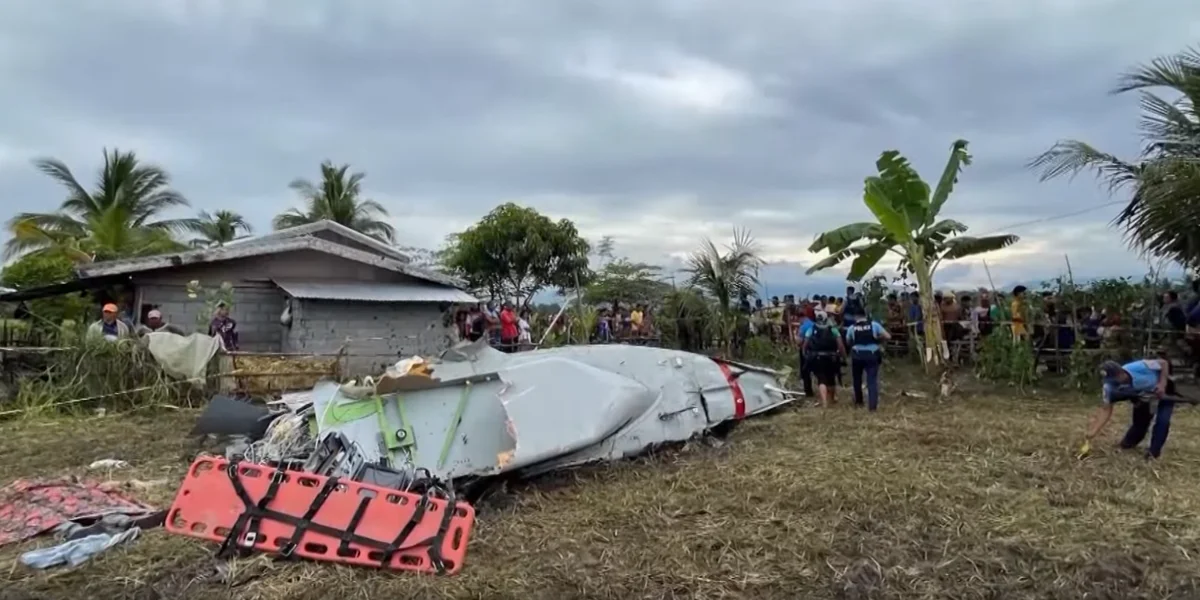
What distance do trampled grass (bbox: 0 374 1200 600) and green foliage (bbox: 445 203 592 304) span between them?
16.4 metres

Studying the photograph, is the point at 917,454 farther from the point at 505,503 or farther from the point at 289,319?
the point at 289,319

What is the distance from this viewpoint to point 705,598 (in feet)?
14.0

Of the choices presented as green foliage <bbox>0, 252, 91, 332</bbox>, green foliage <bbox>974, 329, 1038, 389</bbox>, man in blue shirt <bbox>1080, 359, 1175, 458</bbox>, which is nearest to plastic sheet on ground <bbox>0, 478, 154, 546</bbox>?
man in blue shirt <bbox>1080, 359, 1175, 458</bbox>

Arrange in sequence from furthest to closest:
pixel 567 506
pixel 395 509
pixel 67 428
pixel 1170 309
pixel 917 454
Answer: pixel 1170 309 < pixel 67 428 < pixel 917 454 < pixel 567 506 < pixel 395 509

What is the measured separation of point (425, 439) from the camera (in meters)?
6.44

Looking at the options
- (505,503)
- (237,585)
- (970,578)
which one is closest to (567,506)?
(505,503)

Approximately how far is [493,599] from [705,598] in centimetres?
108

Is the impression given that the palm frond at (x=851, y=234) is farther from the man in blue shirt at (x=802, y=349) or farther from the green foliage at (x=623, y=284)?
the green foliage at (x=623, y=284)

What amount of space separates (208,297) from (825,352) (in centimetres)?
1039

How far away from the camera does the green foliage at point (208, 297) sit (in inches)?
544

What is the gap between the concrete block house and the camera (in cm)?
1449

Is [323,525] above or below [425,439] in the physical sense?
below

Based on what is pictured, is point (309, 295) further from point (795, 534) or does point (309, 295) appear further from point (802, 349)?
point (795, 534)

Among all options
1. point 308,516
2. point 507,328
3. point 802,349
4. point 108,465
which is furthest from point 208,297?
point 308,516
